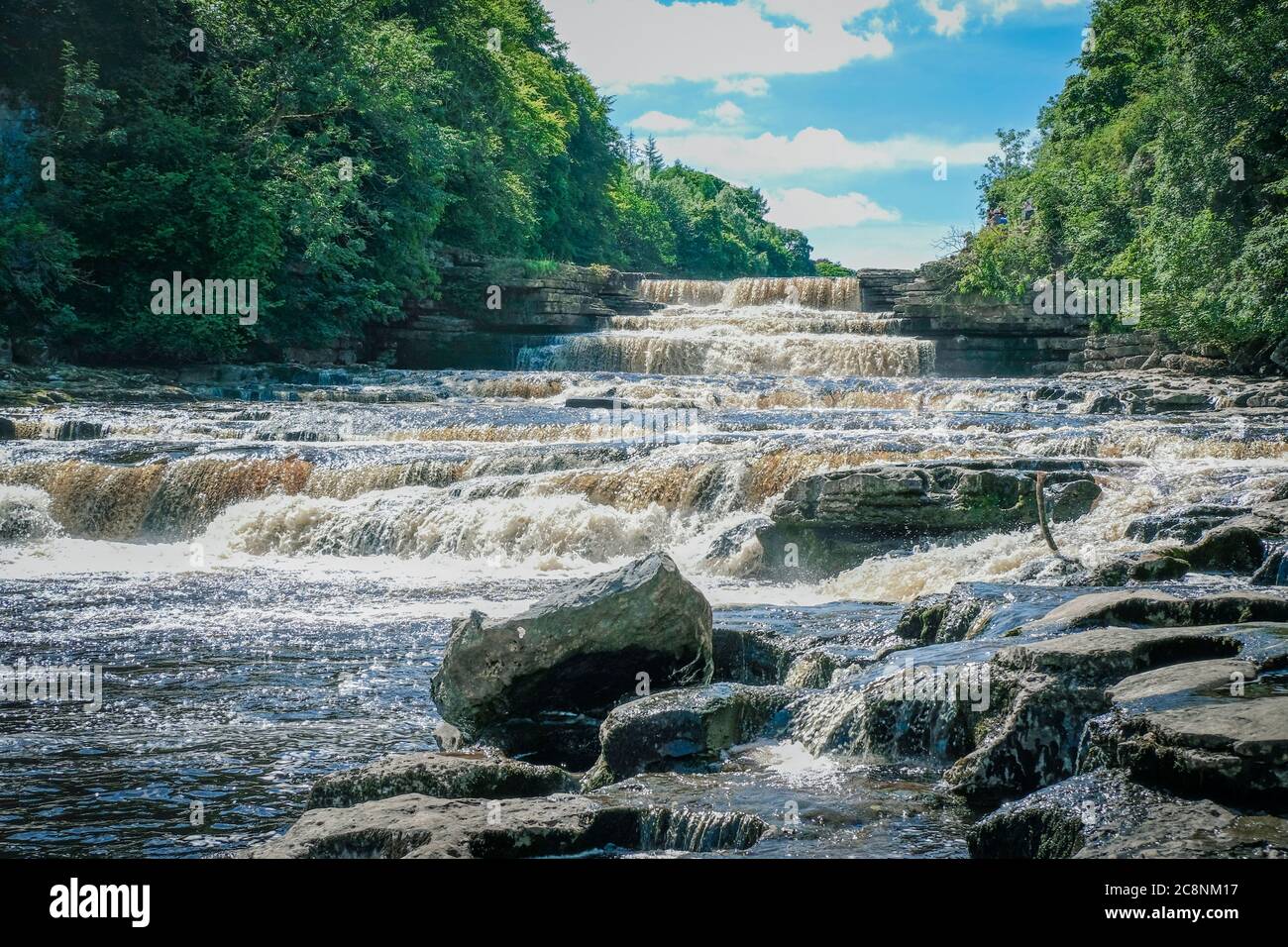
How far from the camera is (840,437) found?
54.5ft

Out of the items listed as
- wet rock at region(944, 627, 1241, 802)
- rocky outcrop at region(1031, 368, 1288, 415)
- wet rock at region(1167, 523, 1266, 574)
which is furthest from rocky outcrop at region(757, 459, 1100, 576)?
rocky outcrop at region(1031, 368, 1288, 415)

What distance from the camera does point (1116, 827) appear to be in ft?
13.6

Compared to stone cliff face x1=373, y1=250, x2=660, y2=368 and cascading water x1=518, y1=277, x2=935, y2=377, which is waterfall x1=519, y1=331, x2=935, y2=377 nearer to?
cascading water x1=518, y1=277, x2=935, y2=377

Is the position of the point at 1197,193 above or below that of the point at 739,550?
above

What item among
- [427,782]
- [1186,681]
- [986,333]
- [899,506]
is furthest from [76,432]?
[986,333]

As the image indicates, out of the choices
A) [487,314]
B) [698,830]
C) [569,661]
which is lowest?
[698,830]

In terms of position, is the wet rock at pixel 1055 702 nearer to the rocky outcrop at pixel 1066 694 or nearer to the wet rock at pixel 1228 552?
the rocky outcrop at pixel 1066 694

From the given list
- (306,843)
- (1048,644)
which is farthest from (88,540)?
(1048,644)

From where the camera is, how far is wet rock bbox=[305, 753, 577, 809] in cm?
570

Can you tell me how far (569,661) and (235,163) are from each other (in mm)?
23798

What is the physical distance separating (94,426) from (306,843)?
15965 mm

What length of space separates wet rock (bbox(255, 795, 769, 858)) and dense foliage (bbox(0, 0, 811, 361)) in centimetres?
2248

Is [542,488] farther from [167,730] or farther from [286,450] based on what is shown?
[167,730]

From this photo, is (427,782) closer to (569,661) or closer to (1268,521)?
(569,661)
